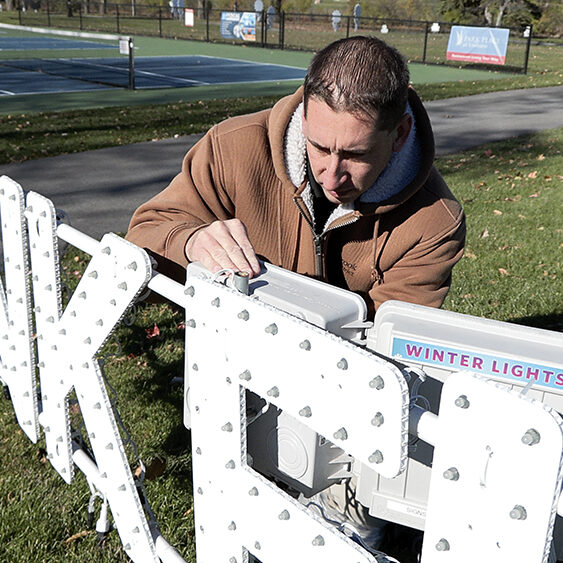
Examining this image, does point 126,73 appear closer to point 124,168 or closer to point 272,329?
point 124,168

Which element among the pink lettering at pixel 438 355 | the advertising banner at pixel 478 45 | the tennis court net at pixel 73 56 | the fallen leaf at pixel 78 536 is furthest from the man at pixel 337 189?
the advertising banner at pixel 478 45

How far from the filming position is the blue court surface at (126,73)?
58.0 ft

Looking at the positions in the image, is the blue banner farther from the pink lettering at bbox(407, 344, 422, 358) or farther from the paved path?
the paved path

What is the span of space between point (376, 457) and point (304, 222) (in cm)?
144

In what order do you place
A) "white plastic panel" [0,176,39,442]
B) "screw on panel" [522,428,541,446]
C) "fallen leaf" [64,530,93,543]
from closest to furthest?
"screw on panel" [522,428,541,446] → "white plastic panel" [0,176,39,442] → "fallen leaf" [64,530,93,543]

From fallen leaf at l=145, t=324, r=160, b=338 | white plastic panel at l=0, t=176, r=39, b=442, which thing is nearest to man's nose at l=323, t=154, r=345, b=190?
white plastic panel at l=0, t=176, r=39, b=442

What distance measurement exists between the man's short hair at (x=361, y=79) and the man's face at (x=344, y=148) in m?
0.03

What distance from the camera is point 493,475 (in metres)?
1.22

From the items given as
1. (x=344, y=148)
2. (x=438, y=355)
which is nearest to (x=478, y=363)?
(x=438, y=355)

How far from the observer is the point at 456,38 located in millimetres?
26766

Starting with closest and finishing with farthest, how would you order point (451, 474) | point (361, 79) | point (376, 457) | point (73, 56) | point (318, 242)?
point (451, 474), point (376, 457), point (361, 79), point (318, 242), point (73, 56)

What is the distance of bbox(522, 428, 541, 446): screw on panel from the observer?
113 centimetres

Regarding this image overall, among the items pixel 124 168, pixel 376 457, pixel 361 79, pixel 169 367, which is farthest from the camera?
pixel 124 168

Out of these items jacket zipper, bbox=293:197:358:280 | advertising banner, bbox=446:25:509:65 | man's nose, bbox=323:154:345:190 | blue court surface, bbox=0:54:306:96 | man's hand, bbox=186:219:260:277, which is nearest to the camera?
man's hand, bbox=186:219:260:277
